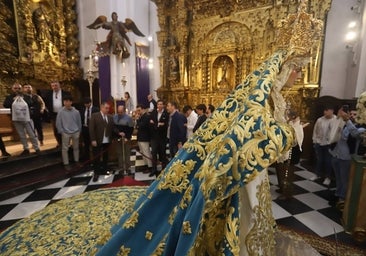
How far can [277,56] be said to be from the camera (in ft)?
3.13

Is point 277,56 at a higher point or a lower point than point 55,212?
higher

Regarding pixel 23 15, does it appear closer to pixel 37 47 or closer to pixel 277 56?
pixel 37 47

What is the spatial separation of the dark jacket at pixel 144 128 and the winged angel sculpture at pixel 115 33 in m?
4.79

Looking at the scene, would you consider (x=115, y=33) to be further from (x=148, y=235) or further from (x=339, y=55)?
(x=148, y=235)

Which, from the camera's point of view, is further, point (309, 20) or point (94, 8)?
point (94, 8)

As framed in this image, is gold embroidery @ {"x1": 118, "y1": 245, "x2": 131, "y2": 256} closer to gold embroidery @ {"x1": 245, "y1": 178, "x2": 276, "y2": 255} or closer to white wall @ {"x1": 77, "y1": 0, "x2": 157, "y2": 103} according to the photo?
gold embroidery @ {"x1": 245, "y1": 178, "x2": 276, "y2": 255}

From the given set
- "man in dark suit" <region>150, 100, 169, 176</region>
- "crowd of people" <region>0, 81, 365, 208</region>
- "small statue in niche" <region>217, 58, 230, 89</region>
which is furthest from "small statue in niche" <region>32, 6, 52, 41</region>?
"small statue in niche" <region>217, 58, 230, 89</region>

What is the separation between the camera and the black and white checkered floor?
262cm

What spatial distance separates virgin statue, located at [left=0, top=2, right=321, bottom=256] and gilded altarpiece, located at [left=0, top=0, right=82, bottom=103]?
8496mm

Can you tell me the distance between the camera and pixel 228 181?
1.95ft

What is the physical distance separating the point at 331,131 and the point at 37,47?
9569 millimetres

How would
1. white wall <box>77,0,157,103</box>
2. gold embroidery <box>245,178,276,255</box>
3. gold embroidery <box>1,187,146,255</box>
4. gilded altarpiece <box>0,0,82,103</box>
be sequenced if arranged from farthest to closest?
white wall <box>77,0,157,103</box> < gilded altarpiece <box>0,0,82,103</box> < gold embroidery <box>1,187,146,255</box> < gold embroidery <box>245,178,276,255</box>

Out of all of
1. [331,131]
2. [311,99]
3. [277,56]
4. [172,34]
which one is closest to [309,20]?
[277,56]

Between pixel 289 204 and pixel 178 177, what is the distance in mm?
3085
